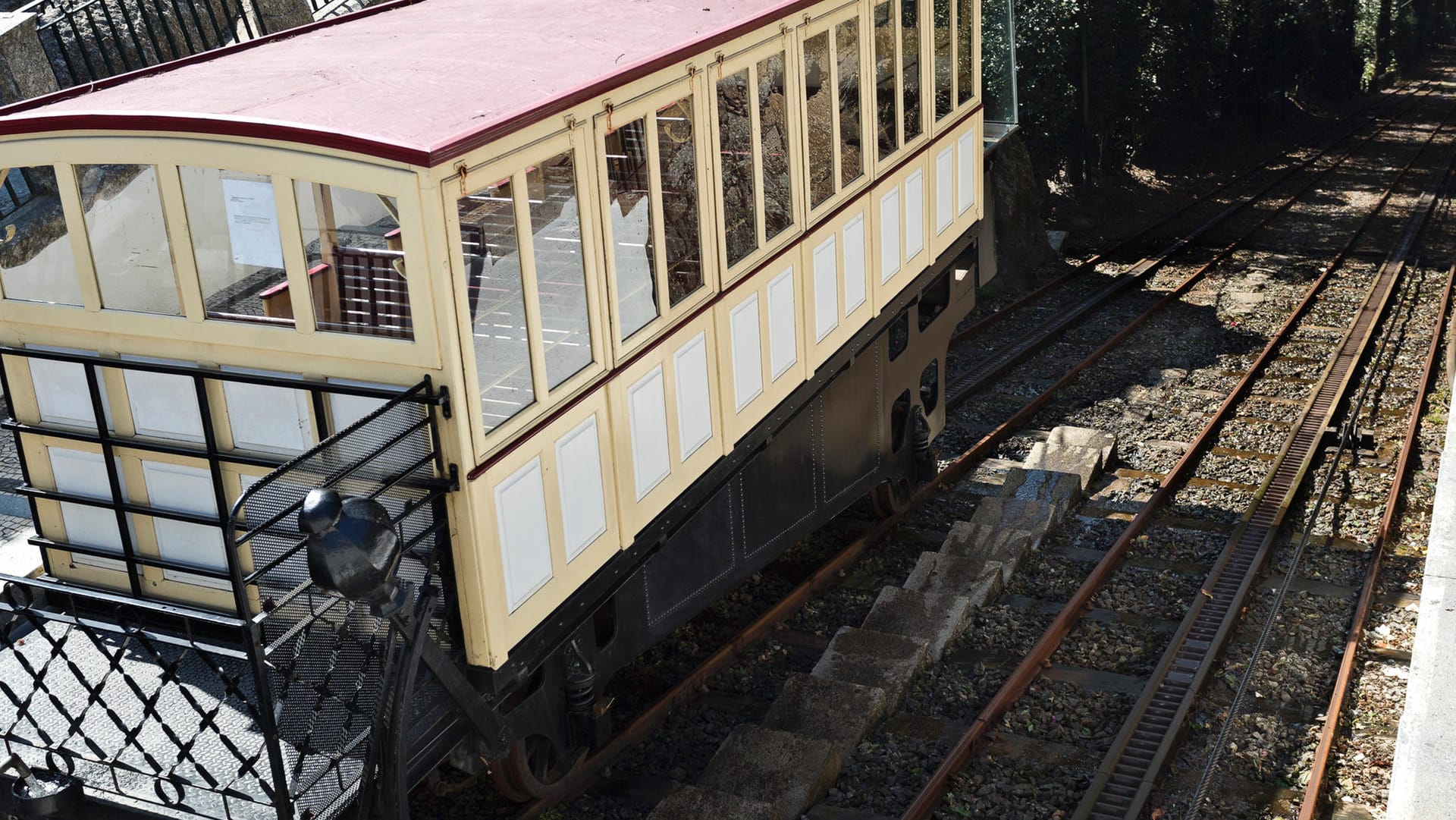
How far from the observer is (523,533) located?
16.6 ft

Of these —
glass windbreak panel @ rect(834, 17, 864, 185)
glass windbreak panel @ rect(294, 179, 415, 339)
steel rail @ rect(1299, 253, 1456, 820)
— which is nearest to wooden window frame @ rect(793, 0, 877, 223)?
glass windbreak panel @ rect(834, 17, 864, 185)

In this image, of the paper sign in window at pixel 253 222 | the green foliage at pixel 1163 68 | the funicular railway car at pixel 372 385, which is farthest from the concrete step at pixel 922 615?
the green foliage at pixel 1163 68

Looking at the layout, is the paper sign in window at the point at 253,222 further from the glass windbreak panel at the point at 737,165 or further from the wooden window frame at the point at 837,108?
the wooden window frame at the point at 837,108

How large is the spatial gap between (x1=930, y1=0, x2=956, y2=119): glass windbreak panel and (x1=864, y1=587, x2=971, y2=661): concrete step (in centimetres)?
319

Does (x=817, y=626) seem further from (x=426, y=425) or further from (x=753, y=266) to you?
(x=426, y=425)

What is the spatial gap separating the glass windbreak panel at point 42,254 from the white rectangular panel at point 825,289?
12.1ft

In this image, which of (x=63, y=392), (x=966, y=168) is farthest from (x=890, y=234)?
(x=63, y=392)

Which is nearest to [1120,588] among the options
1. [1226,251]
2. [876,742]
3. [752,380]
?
[876,742]

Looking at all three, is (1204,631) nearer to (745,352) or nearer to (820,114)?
(745,352)

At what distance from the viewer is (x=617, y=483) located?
570 centimetres

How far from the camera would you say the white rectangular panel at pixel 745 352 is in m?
6.53

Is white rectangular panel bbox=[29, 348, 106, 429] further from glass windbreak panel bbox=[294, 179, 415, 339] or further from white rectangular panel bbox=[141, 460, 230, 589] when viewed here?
glass windbreak panel bbox=[294, 179, 415, 339]

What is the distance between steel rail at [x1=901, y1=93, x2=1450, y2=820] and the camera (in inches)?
257

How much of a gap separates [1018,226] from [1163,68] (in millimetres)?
10255
